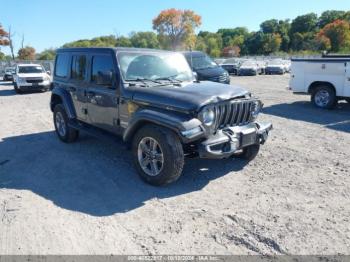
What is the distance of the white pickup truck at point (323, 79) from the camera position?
10.9m

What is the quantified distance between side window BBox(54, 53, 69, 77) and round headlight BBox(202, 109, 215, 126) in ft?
12.8

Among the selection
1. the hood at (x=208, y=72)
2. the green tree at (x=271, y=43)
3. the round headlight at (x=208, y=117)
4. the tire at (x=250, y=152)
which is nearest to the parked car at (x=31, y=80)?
the hood at (x=208, y=72)

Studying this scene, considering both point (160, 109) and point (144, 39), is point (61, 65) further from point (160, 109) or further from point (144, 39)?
point (144, 39)

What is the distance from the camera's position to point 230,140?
4.77 metres

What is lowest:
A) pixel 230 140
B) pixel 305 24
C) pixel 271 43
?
pixel 230 140

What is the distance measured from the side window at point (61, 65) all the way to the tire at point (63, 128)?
74 cm

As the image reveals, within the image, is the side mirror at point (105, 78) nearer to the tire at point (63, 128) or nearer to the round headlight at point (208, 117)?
the round headlight at point (208, 117)

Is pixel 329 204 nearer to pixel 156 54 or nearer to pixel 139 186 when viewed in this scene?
pixel 139 186

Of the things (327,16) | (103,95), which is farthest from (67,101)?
(327,16)

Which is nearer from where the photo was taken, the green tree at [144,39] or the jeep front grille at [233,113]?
the jeep front grille at [233,113]

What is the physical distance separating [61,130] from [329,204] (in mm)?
5784

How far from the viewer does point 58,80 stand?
762cm

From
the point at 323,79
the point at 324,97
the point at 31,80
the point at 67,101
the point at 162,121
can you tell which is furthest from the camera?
the point at 31,80

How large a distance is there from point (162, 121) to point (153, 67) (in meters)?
1.56
